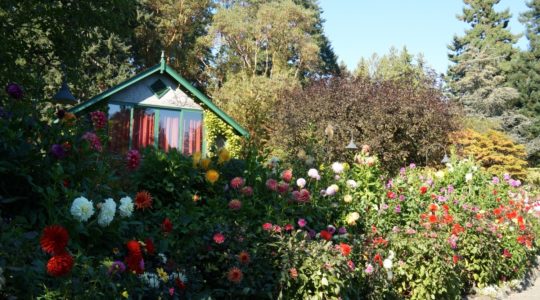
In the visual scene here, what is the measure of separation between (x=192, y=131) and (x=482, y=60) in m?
27.8

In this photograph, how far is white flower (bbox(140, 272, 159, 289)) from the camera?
8.48 feet

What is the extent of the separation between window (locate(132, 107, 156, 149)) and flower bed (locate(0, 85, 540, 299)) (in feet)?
29.5

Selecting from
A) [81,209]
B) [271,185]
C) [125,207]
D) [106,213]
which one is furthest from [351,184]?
[81,209]

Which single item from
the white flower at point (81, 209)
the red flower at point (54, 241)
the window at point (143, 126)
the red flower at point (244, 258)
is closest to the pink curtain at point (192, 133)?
the window at point (143, 126)

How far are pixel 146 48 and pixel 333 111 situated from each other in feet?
51.3

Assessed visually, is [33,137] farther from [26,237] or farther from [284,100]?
[284,100]

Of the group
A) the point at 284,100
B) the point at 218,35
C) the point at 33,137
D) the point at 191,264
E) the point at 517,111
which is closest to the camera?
the point at 33,137

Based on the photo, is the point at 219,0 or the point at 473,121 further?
the point at 219,0

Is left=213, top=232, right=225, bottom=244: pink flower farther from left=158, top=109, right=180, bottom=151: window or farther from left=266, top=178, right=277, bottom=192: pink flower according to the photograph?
left=158, top=109, right=180, bottom=151: window

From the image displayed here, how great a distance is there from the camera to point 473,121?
26812mm

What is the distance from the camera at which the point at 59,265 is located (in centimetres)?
187

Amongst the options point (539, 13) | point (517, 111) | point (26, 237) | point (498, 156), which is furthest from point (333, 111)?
point (539, 13)

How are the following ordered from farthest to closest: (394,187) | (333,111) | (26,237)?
(333,111), (394,187), (26,237)

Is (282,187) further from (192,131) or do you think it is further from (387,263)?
(192,131)
